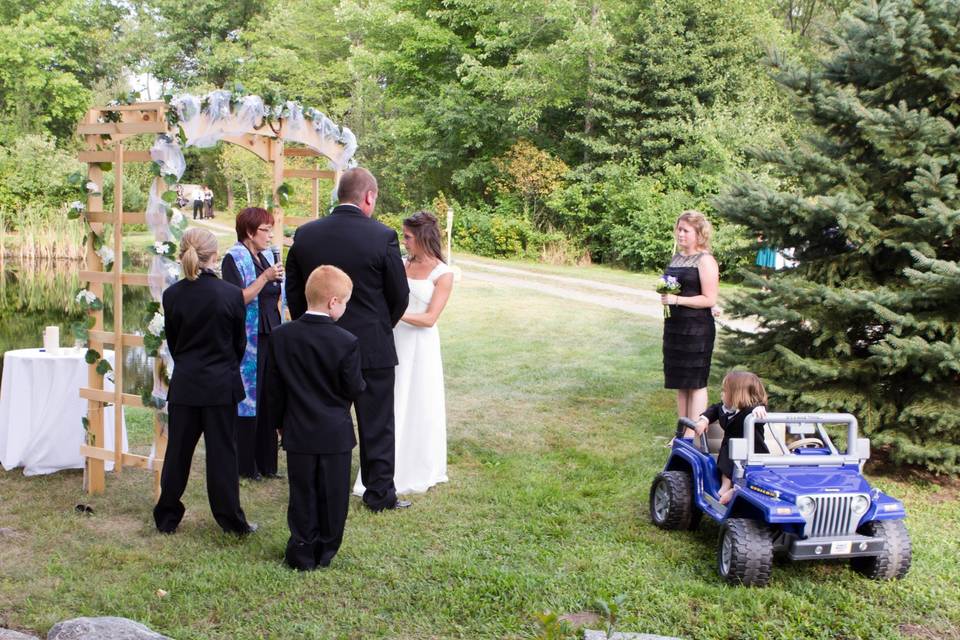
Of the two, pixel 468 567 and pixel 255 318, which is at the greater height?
pixel 255 318

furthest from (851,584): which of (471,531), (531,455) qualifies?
(531,455)

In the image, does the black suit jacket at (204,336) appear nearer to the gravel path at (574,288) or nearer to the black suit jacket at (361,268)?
the black suit jacket at (361,268)

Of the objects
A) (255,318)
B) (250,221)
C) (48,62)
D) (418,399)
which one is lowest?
(418,399)

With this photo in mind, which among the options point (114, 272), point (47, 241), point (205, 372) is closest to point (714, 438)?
point (205, 372)

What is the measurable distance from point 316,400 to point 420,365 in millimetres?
1628

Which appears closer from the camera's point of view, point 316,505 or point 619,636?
point 619,636

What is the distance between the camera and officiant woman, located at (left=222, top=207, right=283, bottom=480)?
5895 millimetres

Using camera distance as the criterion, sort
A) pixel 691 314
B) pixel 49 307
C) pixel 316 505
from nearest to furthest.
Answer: pixel 316 505, pixel 691 314, pixel 49 307

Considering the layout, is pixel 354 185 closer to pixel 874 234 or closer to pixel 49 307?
pixel 874 234

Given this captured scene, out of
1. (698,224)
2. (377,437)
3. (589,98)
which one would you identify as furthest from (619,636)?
(589,98)

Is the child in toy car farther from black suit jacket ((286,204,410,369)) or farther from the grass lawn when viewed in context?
black suit jacket ((286,204,410,369))

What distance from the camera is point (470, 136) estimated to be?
3134 centimetres

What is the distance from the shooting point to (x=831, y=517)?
14.1 feet

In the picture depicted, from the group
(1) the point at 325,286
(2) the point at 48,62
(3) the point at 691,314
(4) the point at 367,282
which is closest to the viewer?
(1) the point at 325,286
